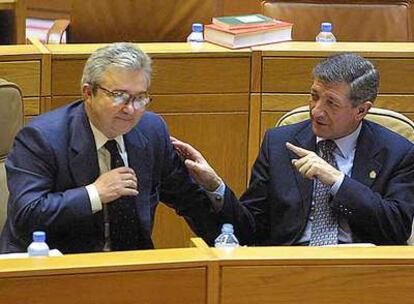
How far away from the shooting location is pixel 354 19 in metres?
4.67

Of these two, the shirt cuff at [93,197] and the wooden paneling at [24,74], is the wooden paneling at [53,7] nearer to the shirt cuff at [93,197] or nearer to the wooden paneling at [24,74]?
the wooden paneling at [24,74]

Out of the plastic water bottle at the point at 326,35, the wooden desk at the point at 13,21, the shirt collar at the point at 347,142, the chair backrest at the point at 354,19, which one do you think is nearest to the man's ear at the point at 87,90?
the shirt collar at the point at 347,142

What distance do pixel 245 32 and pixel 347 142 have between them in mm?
897

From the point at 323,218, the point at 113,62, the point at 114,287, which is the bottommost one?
the point at 323,218

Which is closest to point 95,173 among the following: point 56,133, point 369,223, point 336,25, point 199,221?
point 56,133

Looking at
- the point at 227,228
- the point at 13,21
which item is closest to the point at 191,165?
the point at 227,228

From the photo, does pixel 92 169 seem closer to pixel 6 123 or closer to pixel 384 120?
pixel 6 123

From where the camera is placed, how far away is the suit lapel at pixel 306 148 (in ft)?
10.4

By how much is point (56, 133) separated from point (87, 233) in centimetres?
28

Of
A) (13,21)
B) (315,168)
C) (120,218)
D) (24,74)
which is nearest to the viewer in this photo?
(120,218)

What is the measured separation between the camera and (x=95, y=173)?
2.92 metres

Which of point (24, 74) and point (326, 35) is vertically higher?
point (326, 35)

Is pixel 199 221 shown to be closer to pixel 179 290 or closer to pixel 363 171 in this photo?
pixel 363 171

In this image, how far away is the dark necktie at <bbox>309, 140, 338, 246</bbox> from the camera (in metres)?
3.14
